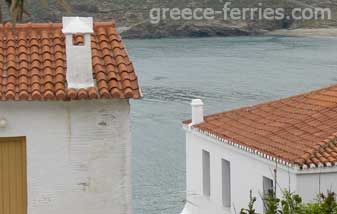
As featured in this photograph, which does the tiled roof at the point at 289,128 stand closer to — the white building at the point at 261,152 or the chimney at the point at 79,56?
the white building at the point at 261,152

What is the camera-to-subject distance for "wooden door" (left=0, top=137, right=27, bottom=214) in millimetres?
8398

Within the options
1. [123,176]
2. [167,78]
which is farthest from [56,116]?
[167,78]

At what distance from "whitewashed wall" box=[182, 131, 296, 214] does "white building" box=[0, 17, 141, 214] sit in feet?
13.4

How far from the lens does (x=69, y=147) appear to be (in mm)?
8391

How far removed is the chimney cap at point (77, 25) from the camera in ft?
27.8

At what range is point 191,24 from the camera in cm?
12012

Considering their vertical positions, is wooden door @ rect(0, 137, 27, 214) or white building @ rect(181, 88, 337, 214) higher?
wooden door @ rect(0, 137, 27, 214)

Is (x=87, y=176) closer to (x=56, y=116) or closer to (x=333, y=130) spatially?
(x=56, y=116)

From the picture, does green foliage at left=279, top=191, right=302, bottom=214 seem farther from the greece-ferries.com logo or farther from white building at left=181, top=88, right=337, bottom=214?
the greece-ferries.com logo

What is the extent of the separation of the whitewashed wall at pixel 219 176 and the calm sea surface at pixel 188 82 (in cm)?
724

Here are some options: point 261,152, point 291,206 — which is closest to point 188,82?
point 261,152

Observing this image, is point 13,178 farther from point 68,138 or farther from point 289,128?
point 289,128

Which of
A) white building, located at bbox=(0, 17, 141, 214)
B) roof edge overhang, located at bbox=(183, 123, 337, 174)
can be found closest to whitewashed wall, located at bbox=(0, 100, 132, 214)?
white building, located at bbox=(0, 17, 141, 214)

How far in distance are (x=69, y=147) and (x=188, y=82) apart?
5220 centimetres
